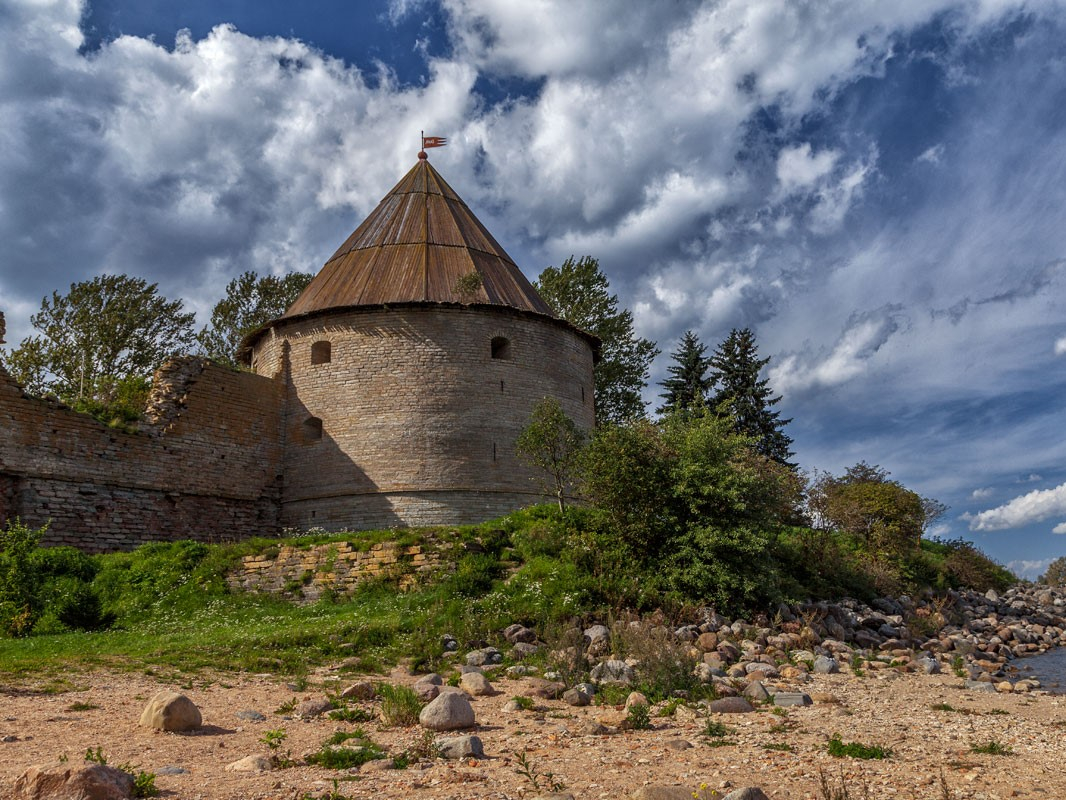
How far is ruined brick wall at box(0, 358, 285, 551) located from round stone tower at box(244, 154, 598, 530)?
2.83ft

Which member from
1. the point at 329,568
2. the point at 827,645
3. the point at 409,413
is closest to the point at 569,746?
the point at 827,645

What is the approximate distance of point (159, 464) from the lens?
19156 millimetres

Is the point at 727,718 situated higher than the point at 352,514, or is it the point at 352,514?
the point at 352,514

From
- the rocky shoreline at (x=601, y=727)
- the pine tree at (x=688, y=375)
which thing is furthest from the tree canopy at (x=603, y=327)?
the rocky shoreline at (x=601, y=727)

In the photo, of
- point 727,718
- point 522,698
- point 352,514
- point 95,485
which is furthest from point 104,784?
point 352,514

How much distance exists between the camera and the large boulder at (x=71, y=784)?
462cm

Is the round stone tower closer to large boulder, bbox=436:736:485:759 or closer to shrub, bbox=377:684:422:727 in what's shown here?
shrub, bbox=377:684:422:727

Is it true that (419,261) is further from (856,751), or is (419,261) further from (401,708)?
(856,751)

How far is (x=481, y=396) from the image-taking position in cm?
2150

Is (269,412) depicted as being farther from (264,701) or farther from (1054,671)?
(1054,671)

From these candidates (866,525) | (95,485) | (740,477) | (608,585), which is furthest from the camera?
(866,525)

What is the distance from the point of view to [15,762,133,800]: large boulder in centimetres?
462

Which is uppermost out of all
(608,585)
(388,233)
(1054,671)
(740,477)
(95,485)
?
(388,233)

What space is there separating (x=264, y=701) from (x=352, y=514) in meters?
12.6
